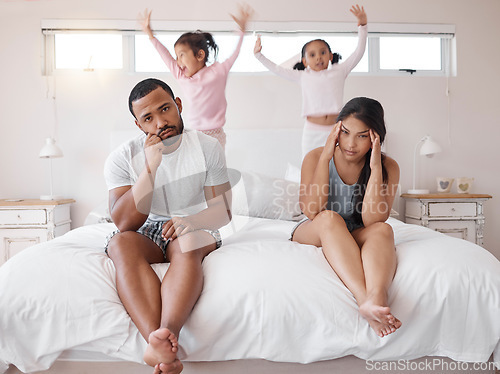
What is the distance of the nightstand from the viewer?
9.93ft

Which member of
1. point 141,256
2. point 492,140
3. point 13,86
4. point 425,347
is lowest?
point 425,347

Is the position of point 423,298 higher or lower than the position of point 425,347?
higher

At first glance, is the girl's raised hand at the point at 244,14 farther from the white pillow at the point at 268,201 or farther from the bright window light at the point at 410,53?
the white pillow at the point at 268,201

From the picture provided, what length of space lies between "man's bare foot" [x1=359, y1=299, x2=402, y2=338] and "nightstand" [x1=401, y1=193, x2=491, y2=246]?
6.85ft

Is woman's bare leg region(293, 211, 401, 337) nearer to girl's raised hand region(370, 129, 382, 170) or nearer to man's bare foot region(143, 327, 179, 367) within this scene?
girl's raised hand region(370, 129, 382, 170)

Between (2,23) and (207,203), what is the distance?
A: 2.66 m

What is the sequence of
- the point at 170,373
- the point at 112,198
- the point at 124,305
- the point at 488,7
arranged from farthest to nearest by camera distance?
the point at 488,7
the point at 112,198
the point at 124,305
the point at 170,373

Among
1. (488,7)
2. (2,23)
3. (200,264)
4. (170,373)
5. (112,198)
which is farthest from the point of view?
(488,7)

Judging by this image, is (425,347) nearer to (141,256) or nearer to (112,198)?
(141,256)

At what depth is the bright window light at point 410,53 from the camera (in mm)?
3406

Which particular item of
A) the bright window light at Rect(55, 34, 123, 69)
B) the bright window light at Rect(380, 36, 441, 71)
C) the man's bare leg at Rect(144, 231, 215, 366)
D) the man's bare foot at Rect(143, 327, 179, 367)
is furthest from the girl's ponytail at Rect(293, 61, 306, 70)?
the man's bare foot at Rect(143, 327, 179, 367)

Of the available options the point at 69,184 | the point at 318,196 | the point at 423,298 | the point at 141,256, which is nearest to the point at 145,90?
the point at 141,256

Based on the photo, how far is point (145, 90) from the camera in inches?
59.1

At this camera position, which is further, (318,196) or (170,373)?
(318,196)
